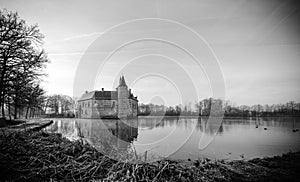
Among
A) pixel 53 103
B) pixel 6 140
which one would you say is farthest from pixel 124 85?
pixel 6 140

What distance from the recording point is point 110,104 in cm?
5284

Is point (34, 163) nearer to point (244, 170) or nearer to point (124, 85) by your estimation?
point (244, 170)

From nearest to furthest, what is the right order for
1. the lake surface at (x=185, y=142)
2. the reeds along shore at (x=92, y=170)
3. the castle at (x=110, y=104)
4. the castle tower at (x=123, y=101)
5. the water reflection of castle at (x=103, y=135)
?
1. the reeds along shore at (x=92, y=170)
2. the water reflection of castle at (x=103, y=135)
3. the lake surface at (x=185, y=142)
4. the castle tower at (x=123, y=101)
5. the castle at (x=110, y=104)

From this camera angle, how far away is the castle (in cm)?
4662

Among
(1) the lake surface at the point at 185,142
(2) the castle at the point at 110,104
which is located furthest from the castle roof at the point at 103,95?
(1) the lake surface at the point at 185,142

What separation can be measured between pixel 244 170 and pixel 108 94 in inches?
2209

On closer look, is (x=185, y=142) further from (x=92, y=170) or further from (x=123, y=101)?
(x=123, y=101)

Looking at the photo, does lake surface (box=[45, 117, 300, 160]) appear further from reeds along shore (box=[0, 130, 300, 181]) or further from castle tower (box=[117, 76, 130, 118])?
castle tower (box=[117, 76, 130, 118])

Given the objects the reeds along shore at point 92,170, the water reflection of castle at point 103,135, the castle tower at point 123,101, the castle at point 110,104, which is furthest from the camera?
the castle at point 110,104

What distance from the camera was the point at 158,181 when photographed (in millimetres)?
3229

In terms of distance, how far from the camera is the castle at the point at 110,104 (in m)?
46.6

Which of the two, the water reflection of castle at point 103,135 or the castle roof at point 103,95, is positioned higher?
the castle roof at point 103,95

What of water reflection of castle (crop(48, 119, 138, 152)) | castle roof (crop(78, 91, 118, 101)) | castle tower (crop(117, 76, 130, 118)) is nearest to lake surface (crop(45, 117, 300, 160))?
water reflection of castle (crop(48, 119, 138, 152))

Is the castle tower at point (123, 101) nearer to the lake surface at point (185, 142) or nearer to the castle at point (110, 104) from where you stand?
the castle at point (110, 104)
